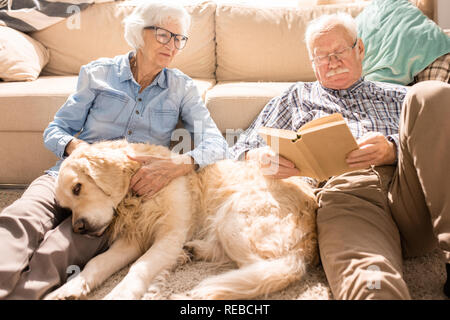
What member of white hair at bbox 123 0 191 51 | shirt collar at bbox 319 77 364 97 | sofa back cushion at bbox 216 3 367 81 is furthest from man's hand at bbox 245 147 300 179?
sofa back cushion at bbox 216 3 367 81

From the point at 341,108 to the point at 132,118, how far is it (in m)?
1.00

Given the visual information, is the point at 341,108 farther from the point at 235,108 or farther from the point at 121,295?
the point at 121,295

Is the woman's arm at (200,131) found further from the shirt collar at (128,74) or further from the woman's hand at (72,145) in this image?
the woman's hand at (72,145)

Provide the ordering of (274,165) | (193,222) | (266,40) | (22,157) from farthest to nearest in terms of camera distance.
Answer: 1. (266,40)
2. (22,157)
3. (193,222)
4. (274,165)

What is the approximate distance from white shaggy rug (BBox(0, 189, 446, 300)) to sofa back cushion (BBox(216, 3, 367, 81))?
1682mm

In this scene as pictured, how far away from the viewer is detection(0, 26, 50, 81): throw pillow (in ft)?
7.90

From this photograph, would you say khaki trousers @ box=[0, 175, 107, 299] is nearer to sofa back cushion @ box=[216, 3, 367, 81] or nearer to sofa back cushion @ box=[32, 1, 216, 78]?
sofa back cushion @ box=[32, 1, 216, 78]

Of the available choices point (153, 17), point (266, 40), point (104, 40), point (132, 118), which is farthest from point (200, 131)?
point (104, 40)

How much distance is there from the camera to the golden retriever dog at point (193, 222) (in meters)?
1.20

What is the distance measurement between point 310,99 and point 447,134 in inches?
27.4

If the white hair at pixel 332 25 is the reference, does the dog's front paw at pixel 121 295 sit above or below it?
below

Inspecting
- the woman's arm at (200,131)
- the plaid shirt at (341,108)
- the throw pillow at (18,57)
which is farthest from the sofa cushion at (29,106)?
the plaid shirt at (341,108)

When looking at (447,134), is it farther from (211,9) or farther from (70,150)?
(211,9)

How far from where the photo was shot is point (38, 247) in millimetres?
1300
